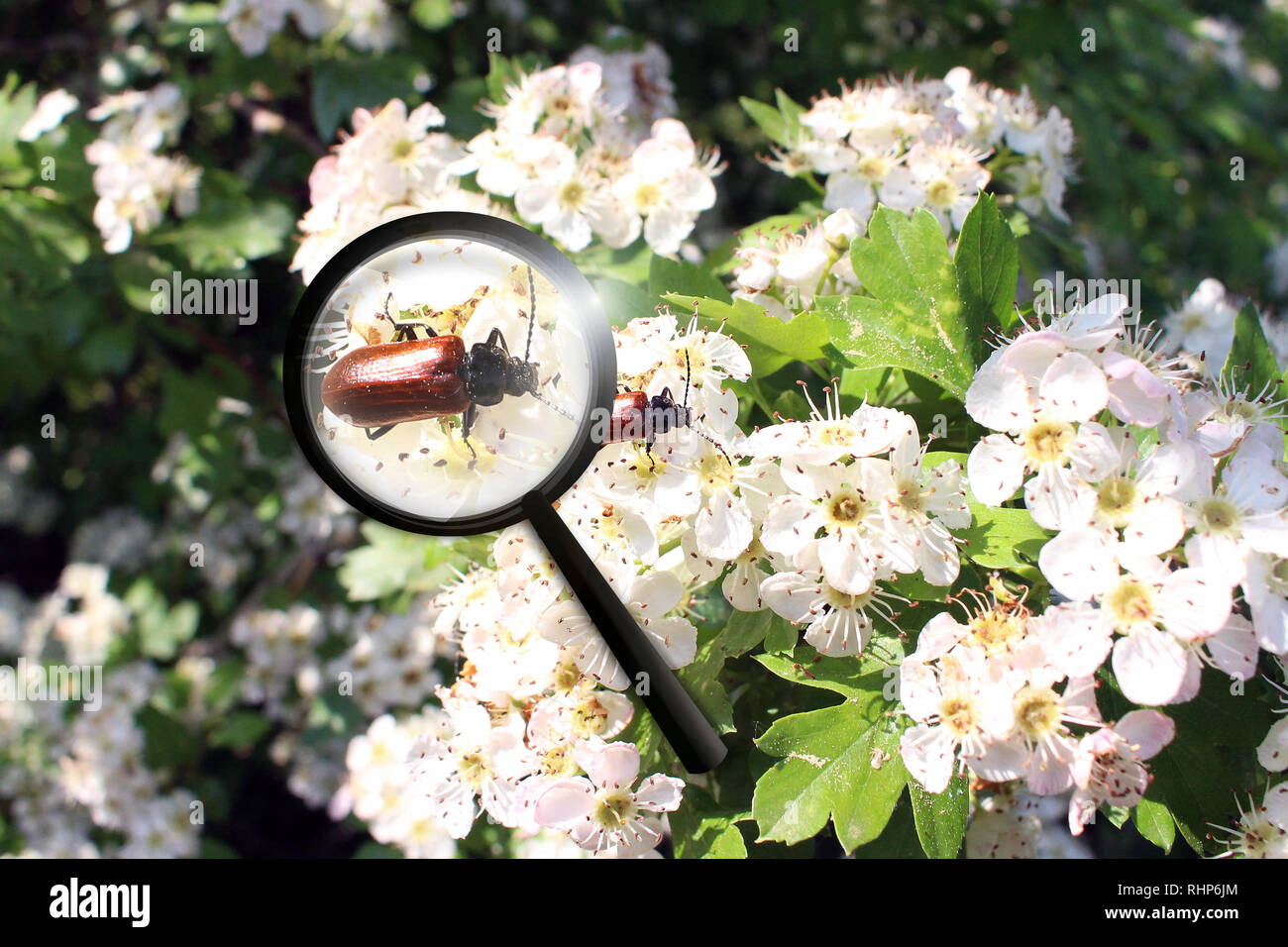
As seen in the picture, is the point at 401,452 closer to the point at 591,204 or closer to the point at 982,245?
the point at 591,204

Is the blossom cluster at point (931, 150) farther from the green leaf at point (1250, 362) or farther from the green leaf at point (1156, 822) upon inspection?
the green leaf at point (1156, 822)

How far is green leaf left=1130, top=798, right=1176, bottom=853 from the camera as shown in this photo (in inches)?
43.3

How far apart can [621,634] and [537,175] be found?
88 cm

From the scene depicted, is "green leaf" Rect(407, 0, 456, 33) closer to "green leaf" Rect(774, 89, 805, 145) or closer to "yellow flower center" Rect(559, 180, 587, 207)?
"green leaf" Rect(774, 89, 805, 145)

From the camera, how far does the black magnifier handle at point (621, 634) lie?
104cm

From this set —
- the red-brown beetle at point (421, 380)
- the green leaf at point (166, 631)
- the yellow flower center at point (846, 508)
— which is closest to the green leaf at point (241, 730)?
the green leaf at point (166, 631)

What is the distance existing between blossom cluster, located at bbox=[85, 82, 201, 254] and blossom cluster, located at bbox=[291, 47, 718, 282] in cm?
72

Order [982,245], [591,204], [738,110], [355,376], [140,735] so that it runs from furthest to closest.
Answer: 1. [738,110]
2. [140,735]
3. [591,204]
4. [982,245]
5. [355,376]

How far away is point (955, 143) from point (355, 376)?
115 centimetres

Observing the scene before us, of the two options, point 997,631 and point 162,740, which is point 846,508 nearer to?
point 997,631

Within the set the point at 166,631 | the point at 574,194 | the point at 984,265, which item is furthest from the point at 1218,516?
the point at 166,631

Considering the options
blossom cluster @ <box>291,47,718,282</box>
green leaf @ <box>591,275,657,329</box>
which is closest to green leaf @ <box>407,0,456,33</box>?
blossom cluster @ <box>291,47,718,282</box>

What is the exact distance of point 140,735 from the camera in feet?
9.34

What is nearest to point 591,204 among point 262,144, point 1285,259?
point 262,144
